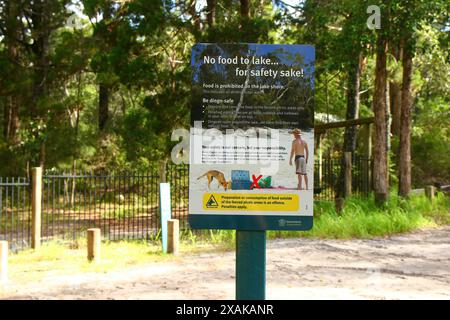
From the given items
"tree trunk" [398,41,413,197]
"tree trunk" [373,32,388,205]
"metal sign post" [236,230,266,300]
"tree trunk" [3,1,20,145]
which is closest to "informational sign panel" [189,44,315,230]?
"metal sign post" [236,230,266,300]

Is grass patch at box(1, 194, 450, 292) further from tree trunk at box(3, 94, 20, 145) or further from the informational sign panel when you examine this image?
tree trunk at box(3, 94, 20, 145)

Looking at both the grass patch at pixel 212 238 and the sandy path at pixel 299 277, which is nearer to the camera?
the sandy path at pixel 299 277

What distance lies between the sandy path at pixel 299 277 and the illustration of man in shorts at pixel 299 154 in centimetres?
304

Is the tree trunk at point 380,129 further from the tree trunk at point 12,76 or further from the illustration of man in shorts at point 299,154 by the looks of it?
the tree trunk at point 12,76

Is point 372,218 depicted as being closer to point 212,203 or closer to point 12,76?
point 212,203

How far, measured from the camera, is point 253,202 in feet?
12.5

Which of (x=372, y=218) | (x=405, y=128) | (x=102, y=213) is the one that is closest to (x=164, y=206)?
(x=372, y=218)

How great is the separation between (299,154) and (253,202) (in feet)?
1.44

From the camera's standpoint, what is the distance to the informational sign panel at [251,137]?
3.80 m

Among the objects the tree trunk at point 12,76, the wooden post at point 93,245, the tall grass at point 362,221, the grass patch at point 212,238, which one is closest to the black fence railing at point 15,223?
the grass patch at point 212,238

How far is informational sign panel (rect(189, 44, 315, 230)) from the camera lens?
380 cm

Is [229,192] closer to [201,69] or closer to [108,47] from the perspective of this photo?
[201,69]

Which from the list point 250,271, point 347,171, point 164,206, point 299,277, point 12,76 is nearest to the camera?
point 250,271

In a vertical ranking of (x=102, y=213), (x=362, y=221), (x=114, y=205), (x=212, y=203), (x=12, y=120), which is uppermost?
(x=12, y=120)
